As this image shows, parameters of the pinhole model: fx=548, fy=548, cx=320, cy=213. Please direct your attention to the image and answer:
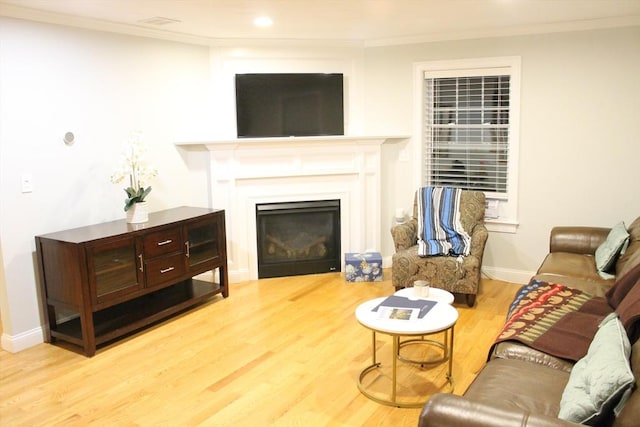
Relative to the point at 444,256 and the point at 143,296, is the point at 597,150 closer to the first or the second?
the point at 444,256

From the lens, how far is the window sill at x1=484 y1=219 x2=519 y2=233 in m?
5.23

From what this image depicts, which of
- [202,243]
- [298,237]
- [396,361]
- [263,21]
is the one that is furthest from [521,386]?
[298,237]

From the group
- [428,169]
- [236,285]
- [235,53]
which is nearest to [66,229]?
[236,285]

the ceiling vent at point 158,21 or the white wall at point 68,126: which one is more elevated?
the ceiling vent at point 158,21

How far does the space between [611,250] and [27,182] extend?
4.19 m

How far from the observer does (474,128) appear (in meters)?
5.38

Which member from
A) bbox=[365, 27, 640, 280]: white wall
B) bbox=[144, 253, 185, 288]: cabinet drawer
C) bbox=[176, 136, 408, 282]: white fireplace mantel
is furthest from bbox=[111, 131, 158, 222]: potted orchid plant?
bbox=[365, 27, 640, 280]: white wall

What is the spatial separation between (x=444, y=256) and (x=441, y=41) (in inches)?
83.7

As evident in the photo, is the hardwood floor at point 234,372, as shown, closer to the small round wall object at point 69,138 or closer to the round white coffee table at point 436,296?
the round white coffee table at point 436,296

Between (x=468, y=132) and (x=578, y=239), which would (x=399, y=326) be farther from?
(x=468, y=132)

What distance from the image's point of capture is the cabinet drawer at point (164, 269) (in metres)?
4.18

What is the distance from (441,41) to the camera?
5.29 metres

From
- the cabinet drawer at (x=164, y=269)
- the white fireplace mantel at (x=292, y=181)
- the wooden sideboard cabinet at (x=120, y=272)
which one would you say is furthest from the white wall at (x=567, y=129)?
the cabinet drawer at (x=164, y=269)

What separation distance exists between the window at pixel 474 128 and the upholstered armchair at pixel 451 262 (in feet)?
1.14
